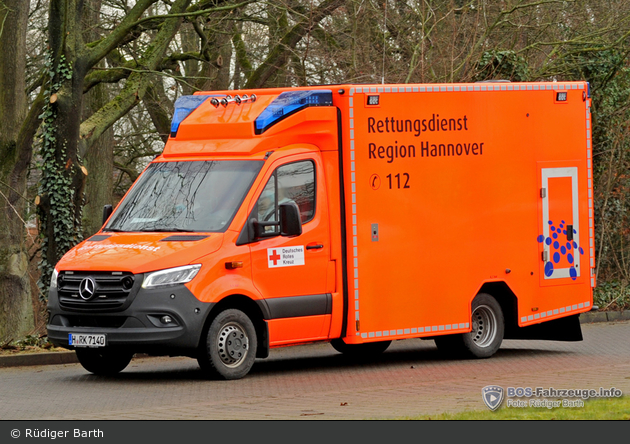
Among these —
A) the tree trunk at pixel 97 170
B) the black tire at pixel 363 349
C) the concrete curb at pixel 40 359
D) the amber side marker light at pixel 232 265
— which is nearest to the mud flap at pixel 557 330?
the black tire at pixel 363 349

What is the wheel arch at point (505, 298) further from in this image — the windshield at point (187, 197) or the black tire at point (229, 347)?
the windshield at point (187, 197)

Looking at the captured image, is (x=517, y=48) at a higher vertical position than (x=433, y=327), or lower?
higher

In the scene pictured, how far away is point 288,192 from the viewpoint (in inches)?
443

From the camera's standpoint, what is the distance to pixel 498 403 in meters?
8.61

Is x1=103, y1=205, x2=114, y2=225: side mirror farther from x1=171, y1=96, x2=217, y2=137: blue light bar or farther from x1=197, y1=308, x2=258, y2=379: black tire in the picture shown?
x1=197, y1=308, x2=258, y2=379: black tire

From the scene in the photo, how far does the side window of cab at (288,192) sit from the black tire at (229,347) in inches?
40.2

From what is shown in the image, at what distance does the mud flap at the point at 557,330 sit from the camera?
13594mm

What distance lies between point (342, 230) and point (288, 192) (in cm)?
79

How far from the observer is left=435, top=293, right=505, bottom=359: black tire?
1266 cm

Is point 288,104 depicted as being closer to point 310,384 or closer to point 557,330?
point 310,384

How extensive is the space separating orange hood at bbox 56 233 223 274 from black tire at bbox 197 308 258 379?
0.72m

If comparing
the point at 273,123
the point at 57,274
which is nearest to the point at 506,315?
the point at 273,123
